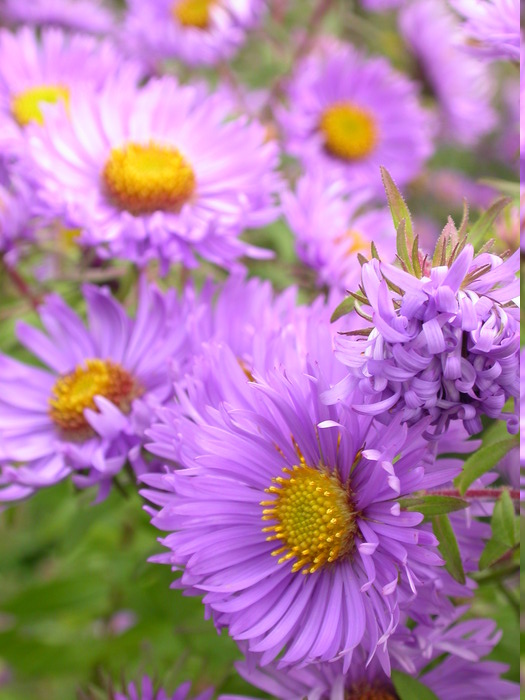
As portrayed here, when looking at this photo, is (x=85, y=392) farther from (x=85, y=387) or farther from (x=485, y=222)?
(x=485, y=222)

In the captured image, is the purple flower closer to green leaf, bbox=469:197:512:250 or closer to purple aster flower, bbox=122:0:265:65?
green leaf, bbox=469:197:512:250

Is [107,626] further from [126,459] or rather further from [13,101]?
[13,101]

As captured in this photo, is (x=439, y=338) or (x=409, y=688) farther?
(x=409, y=688)

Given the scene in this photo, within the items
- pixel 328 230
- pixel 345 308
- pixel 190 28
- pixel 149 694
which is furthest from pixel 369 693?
pixel 190 28

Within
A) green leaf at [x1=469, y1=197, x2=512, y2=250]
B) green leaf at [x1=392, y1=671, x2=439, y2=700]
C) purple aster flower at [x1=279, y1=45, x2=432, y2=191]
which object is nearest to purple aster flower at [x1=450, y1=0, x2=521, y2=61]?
green leaf at [x1=469, y1=197, x2=512, y2=250]

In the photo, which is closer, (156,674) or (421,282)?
(421,282)

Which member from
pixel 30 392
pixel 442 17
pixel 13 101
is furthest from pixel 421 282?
pixel 442 17

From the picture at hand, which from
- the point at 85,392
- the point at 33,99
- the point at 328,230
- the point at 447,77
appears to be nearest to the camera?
the point at 85,392
